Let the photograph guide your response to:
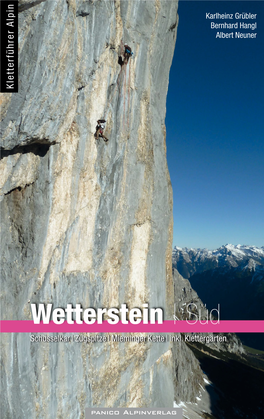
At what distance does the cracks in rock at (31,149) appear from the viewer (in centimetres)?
879

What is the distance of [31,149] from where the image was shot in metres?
9.69

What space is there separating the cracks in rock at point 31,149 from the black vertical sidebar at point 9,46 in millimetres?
1880

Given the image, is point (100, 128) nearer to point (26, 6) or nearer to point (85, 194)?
point (85, 194)

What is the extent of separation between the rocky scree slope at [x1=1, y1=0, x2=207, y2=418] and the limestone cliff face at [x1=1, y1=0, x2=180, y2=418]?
5 centimetres

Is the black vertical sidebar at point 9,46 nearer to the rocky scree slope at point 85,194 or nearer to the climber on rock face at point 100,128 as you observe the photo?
the rocky scree slope at point 85,194

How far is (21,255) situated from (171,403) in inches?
578

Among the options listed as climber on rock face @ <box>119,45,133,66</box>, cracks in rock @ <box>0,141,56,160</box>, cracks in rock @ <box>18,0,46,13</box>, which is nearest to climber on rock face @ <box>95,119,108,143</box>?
cracks in rock @ <box>0,141,56,160</box>

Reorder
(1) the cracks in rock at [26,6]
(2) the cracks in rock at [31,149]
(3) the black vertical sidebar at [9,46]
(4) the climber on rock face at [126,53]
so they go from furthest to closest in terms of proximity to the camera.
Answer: (4) the climber on rock face at [126,53] → (2) the cracks in rock at [31,149] → (1) the cracks in rock at [26,6] → (3) the black vertical sidebar at [9,46]

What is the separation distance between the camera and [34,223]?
994 cm

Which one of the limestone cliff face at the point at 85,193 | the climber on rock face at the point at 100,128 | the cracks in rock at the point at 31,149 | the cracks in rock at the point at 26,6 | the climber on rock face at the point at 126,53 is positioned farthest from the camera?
the climber on rock face at the point at 126,53

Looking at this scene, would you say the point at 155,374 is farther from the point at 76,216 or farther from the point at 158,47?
the point at 158,47

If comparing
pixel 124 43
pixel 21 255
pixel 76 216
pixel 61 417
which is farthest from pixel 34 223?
pixel 124 43

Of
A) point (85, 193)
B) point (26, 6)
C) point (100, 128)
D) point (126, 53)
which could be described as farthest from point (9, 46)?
point (126, 53)

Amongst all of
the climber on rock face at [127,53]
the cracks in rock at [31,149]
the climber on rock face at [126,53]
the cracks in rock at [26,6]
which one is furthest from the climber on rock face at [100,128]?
the cracks in rock at [26,6]
